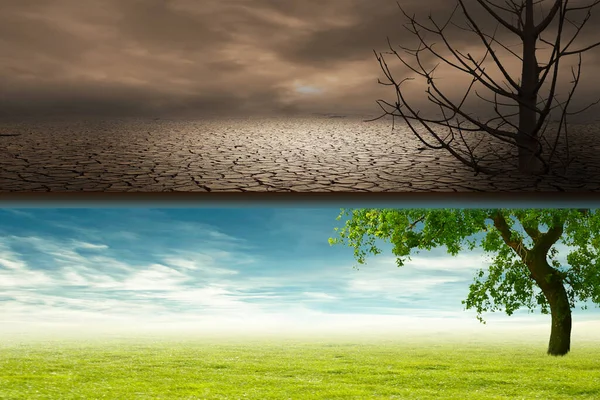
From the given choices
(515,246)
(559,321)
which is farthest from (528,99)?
(559,321)

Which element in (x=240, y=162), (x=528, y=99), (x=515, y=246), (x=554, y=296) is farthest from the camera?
(x=515, y=246)

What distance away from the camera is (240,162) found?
755 centimetres

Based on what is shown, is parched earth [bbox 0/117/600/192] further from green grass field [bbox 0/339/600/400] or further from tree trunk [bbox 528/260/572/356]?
green grass field [bbox 0/339/600/400]

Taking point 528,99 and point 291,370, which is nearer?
point 528,99

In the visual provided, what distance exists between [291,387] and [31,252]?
18.9ft

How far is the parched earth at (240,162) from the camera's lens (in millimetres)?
6559

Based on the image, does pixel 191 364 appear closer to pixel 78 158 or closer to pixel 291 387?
pixel 291 387

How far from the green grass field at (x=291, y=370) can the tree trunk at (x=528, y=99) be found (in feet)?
12.4

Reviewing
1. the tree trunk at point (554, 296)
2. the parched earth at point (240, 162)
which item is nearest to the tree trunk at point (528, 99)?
the parched earth at point (240, 162)

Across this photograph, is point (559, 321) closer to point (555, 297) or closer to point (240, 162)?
point (555, 297)

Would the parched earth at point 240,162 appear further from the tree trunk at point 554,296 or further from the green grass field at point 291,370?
the green grass field at point 291,370

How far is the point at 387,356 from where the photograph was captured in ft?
36.9

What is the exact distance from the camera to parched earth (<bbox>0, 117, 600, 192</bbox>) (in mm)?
6559

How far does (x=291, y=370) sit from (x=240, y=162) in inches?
169
